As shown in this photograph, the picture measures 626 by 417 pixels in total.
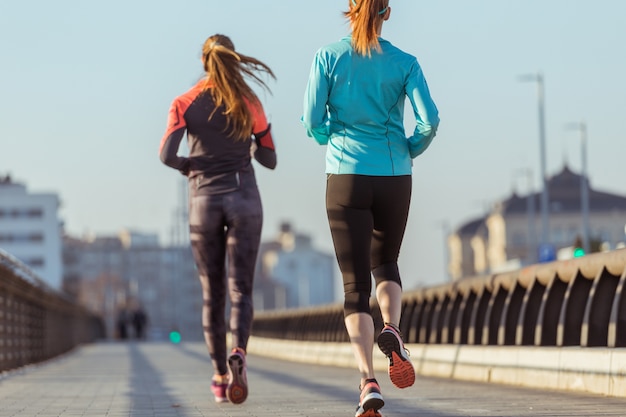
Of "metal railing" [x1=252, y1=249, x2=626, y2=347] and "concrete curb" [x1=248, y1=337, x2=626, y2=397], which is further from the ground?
"metal railing" [x1=252, y1=249, x2=626, y2=347]

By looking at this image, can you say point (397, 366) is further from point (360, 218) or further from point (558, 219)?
point (558, 219)

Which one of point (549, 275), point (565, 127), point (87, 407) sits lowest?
point (87, 407)

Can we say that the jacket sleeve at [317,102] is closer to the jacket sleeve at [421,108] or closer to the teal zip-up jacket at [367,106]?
the teal zip-up jacket at [367,106]

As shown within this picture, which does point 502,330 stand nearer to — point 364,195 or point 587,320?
point 587,320

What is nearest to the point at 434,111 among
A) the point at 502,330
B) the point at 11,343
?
the point at 502,330

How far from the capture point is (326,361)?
1169 inches

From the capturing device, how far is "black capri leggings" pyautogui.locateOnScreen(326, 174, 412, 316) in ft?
30.5

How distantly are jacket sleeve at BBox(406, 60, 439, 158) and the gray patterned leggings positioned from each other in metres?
3.09

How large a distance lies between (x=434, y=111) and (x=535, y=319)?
299 inches

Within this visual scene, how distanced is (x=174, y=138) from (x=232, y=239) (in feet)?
2.65

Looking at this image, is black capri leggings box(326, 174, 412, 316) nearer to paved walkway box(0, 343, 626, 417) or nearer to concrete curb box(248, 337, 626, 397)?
paved walkway box(0, 343, 626, 417)

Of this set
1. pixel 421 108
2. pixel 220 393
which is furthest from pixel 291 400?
pixel 421 108

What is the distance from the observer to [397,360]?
8.88 meters

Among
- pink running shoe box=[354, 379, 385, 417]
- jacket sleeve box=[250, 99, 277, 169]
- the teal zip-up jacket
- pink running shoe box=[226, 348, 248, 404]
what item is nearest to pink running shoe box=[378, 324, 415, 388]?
pink running shoe box=[354, 379, 385, 417]
